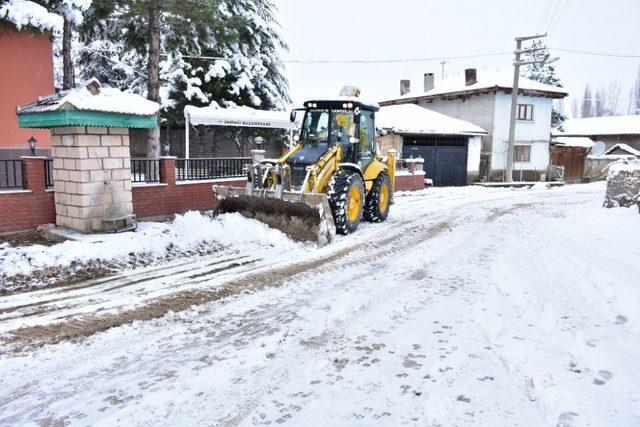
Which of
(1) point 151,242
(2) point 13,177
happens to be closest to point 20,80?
(2) point 13,177

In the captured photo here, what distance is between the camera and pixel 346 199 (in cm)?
889

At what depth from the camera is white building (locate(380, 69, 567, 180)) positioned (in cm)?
2667

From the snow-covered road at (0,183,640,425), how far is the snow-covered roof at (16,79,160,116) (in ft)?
10.6

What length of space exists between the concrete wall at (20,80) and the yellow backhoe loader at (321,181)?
325 inches

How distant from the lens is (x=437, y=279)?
6.39 meters

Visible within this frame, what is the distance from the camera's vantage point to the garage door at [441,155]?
76.9ft

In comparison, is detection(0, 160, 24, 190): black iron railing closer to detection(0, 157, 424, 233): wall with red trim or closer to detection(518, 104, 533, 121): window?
detection(0, 157, 424, 233): wall with red trim

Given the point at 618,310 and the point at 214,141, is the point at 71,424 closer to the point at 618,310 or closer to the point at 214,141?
the point at 618,310

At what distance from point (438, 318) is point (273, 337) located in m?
1.69

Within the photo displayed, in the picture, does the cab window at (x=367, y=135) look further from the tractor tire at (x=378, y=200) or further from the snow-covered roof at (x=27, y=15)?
the snow-covered roof at (x=27, y=15)

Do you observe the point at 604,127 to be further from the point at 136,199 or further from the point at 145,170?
the point at 136,199

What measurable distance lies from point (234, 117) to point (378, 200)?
8296 mm

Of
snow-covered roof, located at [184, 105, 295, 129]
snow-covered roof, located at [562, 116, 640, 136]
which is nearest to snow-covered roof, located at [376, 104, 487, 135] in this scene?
snow-covered roof, located at [184, 105, 295, 129]

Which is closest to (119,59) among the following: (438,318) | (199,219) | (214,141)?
(214,141)
